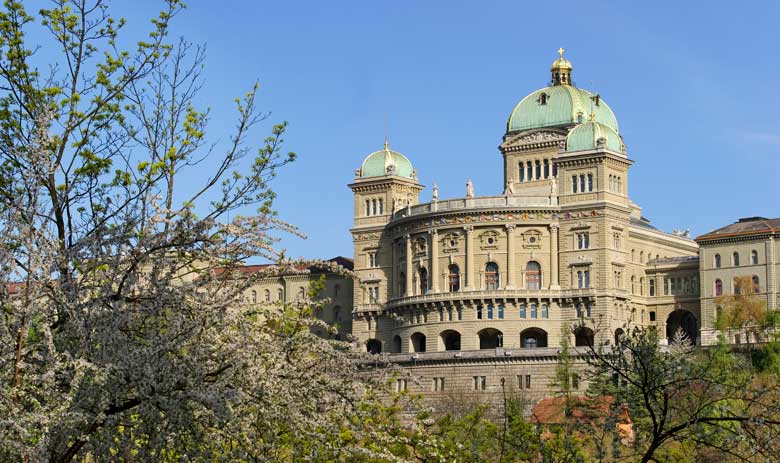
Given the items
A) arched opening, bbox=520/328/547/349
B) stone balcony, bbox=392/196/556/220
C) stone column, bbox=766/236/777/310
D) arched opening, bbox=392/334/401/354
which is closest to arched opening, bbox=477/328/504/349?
arched opening, bbox=520/328/547/349

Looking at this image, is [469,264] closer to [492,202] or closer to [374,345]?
[492,202]

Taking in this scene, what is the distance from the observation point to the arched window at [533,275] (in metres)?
127

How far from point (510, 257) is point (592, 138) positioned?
12.5 meters

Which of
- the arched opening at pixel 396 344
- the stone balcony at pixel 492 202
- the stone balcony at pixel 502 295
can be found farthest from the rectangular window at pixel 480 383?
the stone balcony at pixel 492 202

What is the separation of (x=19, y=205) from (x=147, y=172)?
176 inches

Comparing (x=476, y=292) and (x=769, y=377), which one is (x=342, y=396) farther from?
(x=476, y=292)

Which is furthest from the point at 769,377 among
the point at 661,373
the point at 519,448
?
the point at 661,373

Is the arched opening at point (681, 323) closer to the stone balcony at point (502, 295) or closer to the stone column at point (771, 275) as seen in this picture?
the stone column at point (771, 275)

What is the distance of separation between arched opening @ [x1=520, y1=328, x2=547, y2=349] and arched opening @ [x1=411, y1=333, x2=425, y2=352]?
927 cm

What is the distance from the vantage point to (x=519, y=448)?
32.5 m

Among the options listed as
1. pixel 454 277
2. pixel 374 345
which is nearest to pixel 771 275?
pixel 454 277

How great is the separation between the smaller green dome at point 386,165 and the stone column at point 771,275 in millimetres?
34475

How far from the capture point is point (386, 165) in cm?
14175

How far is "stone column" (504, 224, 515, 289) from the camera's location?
126625 millimetres
